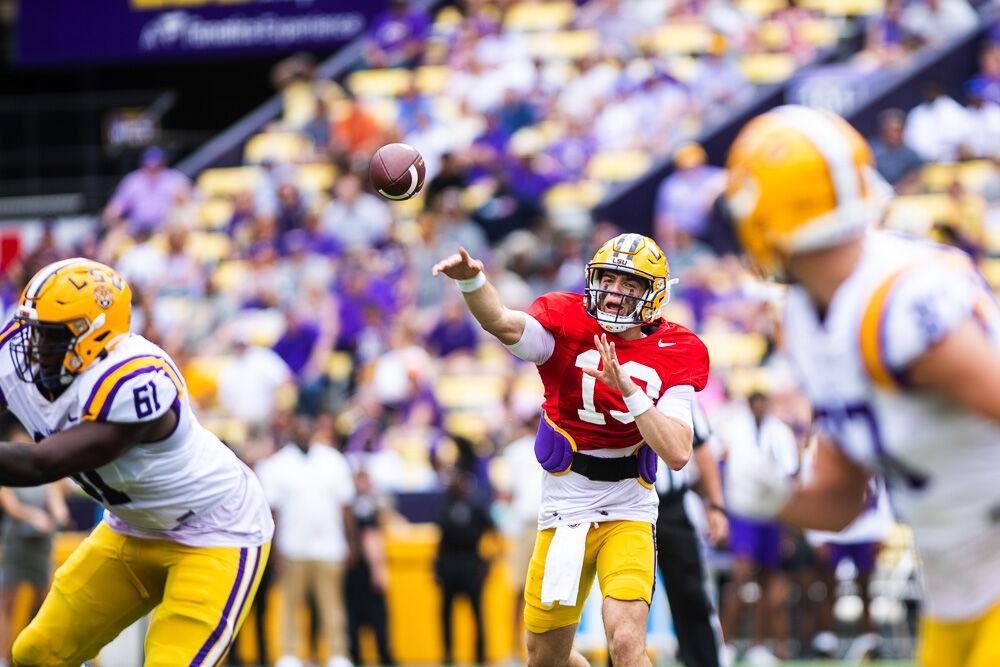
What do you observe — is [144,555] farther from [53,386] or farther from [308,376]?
[308,376]

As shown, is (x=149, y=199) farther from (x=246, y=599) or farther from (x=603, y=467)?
(x=246, y=599)

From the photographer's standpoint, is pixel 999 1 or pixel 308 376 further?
pixel 999 1

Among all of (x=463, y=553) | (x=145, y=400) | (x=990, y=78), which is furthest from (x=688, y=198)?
(x=145, y=400)

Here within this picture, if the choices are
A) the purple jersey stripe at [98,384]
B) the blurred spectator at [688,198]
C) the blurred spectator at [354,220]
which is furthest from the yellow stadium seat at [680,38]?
the purple jersey stripe at [98,384]

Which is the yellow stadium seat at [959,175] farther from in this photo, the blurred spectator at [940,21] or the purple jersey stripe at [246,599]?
the purple jersey stripe at [246,599]

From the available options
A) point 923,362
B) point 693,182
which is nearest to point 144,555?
point 923,362

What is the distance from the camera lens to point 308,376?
14.6 metres

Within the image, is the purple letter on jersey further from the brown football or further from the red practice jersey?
the brown football

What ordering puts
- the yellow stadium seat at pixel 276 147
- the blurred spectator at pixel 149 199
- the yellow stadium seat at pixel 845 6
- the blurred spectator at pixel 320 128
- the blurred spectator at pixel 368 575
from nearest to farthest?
the blurred spectator at pixel 368 575 → the blurred spectator at pixel 149 199 → the yellow stadium seat at pixel 845 6 → the blurred spectator at pixel 320 128 → the yellow stadium seat at pixel 276 147

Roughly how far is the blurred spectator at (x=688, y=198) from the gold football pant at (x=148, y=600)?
9.57 metres

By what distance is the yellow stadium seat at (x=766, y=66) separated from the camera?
17484 mm

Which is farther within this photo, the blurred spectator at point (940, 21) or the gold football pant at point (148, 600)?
the blurred spectator at point (940, 21)

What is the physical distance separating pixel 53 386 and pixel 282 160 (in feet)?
42.2

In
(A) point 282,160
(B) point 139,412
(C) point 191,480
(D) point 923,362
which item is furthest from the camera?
(A) point 282,160
